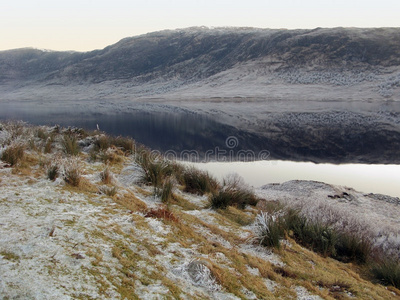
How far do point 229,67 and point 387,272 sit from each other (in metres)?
101

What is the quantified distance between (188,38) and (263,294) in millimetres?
142421

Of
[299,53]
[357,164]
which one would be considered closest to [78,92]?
[299,53]

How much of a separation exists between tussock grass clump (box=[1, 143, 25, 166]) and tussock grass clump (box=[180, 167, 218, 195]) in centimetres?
371

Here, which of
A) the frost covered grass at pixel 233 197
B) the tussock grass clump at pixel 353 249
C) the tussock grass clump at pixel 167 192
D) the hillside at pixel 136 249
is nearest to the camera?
the hillside at pixel 136 249

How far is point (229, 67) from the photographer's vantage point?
101 metres

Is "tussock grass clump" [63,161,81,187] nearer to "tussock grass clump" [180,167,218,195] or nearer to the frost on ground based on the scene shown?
"tussock grass clump" [180,167,218,195]

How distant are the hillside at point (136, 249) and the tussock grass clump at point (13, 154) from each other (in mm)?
18

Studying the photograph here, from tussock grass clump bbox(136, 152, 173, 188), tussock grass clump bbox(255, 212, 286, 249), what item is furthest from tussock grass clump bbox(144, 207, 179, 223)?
tussock grass clump bbox(136, 152, 173, 188)

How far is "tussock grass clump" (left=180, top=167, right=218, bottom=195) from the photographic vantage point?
788cm

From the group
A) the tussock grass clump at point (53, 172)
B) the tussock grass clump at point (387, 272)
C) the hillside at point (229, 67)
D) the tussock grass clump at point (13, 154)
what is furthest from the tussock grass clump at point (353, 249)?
the hillside at point (229, 67)

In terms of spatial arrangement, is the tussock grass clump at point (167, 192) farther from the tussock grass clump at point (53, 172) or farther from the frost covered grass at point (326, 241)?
the tussock grass clump at point (53, 172)

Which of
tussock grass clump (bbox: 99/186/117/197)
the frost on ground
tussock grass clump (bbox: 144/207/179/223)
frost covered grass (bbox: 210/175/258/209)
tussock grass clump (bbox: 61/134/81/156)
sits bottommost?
the frost on ground

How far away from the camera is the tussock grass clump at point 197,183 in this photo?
25.9ft

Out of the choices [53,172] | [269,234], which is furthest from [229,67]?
[269,234]
